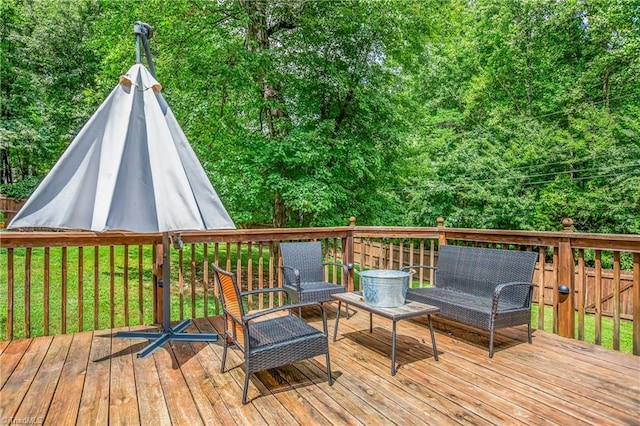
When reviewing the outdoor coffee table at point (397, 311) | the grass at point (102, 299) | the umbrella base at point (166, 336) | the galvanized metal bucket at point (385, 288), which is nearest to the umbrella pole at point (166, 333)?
the umbrella base at point (166, 336)

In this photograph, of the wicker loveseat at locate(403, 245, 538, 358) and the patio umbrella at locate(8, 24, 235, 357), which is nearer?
the patio umbrella at locate(8, 24, 235, 357)

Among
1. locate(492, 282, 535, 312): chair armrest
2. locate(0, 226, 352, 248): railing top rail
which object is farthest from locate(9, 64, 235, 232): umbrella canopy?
locate(492, 282, 535, 312): chair armrest

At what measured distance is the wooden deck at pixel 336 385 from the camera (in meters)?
2.18

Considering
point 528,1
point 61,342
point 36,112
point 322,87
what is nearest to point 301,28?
point 322,87

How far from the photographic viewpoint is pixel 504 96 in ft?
42.5

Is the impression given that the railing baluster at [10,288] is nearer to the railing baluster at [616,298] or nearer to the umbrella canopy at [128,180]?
the umbrella canopy at [128,180]

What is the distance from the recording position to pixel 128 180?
253cm

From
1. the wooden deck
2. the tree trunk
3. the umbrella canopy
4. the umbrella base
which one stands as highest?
the tree trunk

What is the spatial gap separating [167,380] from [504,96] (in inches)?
554

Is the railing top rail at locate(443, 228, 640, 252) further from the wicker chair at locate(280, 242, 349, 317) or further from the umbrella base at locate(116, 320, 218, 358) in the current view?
the umbrella base at locate(116, 320, 218, 358)

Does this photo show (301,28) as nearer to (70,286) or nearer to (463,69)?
(70,286)

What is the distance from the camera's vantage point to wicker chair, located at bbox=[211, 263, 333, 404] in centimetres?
236

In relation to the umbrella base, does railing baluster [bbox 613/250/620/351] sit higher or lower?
higher

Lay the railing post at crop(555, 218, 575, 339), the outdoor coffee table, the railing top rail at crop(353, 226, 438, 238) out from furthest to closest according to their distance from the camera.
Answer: the railing top rail at crop(353, 226, 438, 238) < the railing post at crop(555, 218, 575, 339) < the outdoor coffee table
